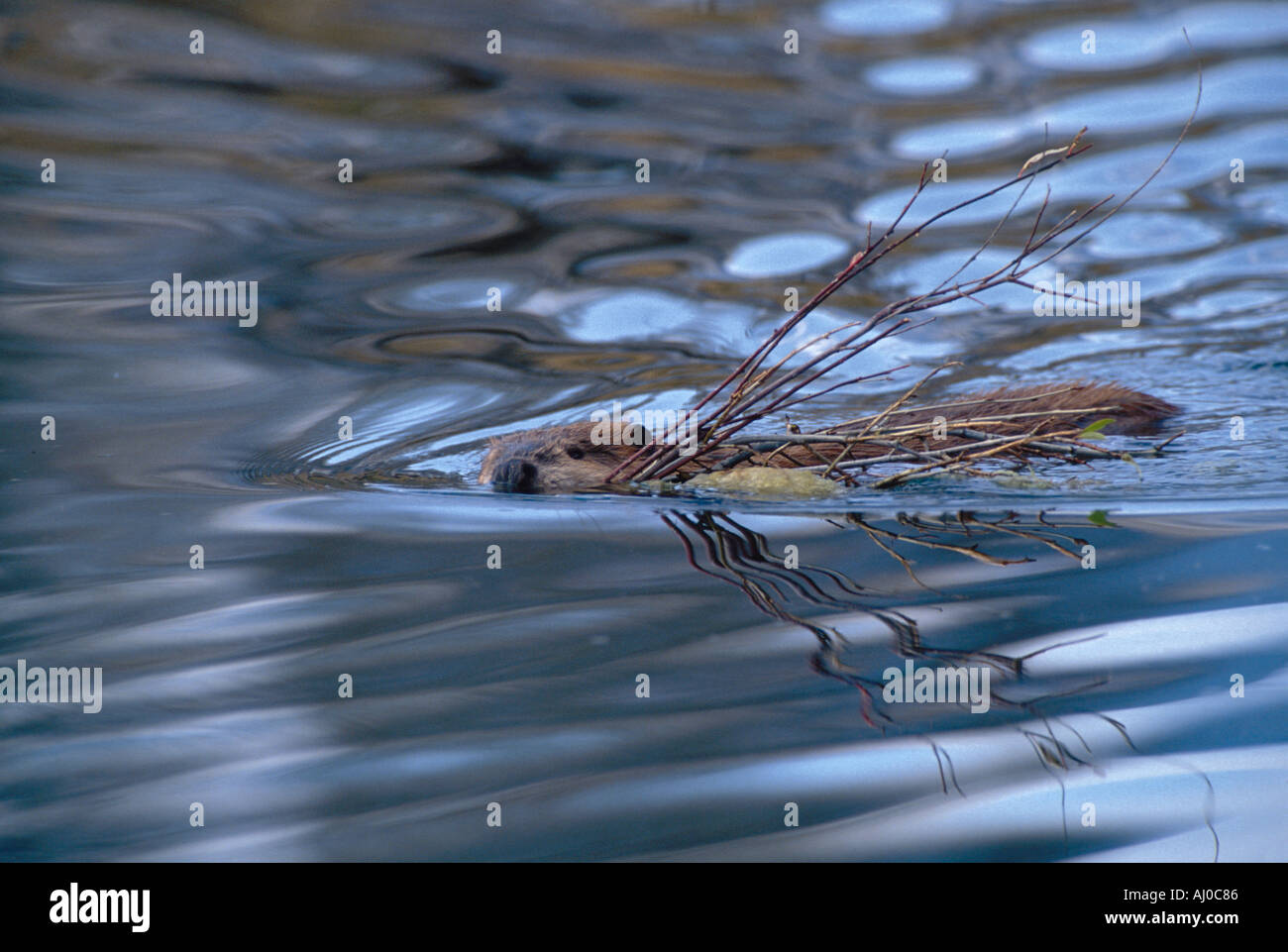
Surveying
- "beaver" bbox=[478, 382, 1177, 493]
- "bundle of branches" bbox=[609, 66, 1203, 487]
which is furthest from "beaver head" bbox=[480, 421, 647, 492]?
"bundle of branches" bbox=[609, 66, 1203, 487]

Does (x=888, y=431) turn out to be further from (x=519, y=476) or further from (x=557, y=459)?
(x=519, y=476)

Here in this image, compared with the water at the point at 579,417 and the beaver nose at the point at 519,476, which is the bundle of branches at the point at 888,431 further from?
the beaver nose at the point at 519,476

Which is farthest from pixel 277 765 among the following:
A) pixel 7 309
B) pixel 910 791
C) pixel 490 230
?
pixel 490 230

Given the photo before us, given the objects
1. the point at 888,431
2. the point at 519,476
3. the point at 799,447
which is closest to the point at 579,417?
the point at 799,447

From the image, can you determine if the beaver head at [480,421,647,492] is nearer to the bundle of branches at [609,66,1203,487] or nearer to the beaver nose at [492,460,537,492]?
Result: the beaver nose at [492,460,537,492]

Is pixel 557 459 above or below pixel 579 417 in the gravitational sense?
below

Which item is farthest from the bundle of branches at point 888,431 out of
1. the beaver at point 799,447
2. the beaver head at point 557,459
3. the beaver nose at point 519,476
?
the beaver nose at point 519,476

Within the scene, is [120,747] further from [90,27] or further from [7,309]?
[90,27]
